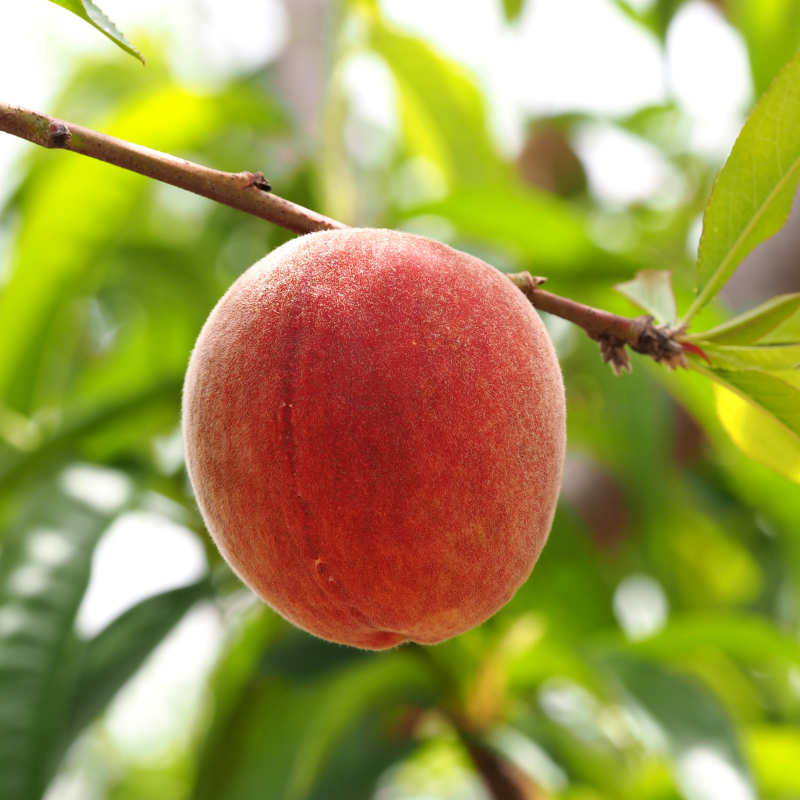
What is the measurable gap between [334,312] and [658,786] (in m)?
0.85

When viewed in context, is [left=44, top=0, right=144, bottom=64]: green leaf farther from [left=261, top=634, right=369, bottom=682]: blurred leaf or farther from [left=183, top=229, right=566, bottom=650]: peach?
[left=261, top=634, right=369, bottom=682]: blurred leaf

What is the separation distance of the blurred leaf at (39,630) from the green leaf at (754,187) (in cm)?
53

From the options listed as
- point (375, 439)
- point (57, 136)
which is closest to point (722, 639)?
point (375, 439)

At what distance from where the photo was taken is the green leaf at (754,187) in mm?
423

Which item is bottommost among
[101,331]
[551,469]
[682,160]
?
[101,331]

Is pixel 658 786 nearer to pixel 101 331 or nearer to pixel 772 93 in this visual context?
pixel 772 93

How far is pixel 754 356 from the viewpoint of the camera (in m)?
0.45

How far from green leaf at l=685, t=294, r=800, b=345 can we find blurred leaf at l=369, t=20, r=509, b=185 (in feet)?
3.05

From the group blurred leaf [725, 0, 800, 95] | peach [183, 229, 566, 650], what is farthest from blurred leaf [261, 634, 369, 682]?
blurred leaf [725, 0, 800, 95]

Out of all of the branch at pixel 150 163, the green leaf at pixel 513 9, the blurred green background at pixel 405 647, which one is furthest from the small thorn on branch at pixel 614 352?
the green leaf at pixel 513 9

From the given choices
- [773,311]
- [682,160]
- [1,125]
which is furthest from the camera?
[682,160]

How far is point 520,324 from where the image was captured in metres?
0.40

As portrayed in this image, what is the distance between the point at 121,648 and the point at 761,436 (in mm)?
713

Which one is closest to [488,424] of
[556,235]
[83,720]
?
[83,720]
